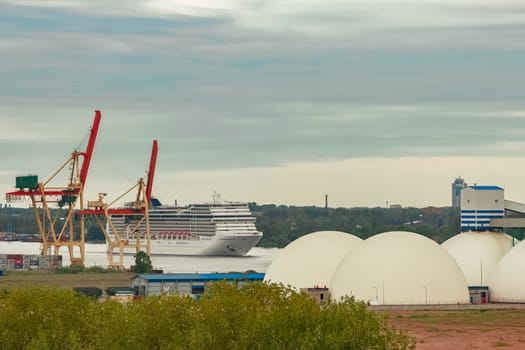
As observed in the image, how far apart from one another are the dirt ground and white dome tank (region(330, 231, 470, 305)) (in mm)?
1397

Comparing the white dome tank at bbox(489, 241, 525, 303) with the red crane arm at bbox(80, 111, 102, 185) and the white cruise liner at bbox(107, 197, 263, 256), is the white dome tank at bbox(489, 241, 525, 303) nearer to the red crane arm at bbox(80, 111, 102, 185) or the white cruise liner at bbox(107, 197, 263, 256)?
the red crane arm at bbox(80, 111, 102, 185)

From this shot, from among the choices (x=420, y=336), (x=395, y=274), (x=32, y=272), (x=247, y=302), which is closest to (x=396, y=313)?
(x=395, y=274)

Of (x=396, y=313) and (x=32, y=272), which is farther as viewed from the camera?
(x=32, y=272)

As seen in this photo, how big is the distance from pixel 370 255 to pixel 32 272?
52.9 metres

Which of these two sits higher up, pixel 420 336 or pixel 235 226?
pixel 235 226

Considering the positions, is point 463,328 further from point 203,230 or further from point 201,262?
point 203,230

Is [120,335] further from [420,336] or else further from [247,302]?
[420,336]

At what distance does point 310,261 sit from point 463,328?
1528 centimetres

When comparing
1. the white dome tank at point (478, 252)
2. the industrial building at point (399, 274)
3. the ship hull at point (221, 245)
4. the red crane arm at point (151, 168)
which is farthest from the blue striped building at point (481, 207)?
the ship hull at point (221, 245)

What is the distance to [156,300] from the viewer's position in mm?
42656

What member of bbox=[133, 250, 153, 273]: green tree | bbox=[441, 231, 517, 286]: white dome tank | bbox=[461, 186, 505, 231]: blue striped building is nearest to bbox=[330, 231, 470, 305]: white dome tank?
bbox=[441, 231, 517, 286]: white dome tank

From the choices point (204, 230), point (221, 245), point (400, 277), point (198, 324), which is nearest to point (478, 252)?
point (400, 277)

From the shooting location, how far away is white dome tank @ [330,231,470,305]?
66688 mm

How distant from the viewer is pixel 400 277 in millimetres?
66812
